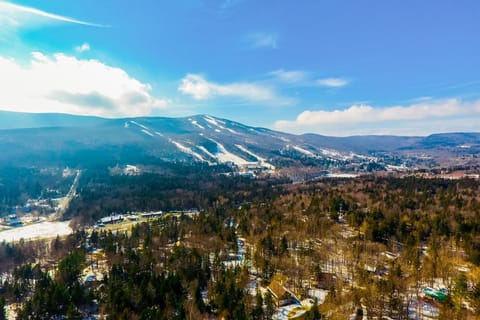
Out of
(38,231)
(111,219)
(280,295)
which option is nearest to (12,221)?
(38,231)

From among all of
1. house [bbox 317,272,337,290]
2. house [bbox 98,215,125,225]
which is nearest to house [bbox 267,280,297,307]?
house [bbox 317,272,337,290]

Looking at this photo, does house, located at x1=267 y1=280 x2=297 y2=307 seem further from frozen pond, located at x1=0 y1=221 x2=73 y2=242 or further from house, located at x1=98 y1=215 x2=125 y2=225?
frozen pond, located at x1=0 y1=221 x2=73 y2=242

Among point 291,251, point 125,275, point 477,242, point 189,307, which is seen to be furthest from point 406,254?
point 125,275

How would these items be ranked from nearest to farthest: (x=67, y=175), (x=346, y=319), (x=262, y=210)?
1. (x=346, y=319)
2. (x=262, y=210)
3. (x=67, y=175)

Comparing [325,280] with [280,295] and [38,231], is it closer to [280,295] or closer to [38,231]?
[280,295]

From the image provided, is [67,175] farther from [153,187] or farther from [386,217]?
[386,217]

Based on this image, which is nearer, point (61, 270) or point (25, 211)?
point (61, 270)
